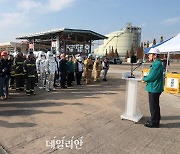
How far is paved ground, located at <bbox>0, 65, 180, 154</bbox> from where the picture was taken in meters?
4.93

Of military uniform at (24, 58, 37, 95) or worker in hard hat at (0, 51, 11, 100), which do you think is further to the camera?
military uniform at (24, 58, 37, 95)

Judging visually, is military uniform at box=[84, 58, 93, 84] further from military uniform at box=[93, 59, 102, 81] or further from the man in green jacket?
the man in green jacket

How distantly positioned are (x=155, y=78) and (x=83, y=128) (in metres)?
2.23

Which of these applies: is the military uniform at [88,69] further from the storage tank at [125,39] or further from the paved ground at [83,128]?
the storage tank at [125,39]

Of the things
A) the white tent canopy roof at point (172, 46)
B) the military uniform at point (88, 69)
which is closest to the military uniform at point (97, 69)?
the military uniform at point (88, 69)

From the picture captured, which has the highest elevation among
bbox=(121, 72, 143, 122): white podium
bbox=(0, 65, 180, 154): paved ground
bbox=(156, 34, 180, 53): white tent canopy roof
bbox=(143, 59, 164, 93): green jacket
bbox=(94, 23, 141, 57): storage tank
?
bbox=(94, 23, 141, 57): storage tank

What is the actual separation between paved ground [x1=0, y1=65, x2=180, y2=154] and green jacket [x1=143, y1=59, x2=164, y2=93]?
106cm

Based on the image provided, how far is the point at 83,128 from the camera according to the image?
20.0 feet

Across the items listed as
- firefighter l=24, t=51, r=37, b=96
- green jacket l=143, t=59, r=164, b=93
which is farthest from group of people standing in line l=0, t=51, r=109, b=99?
green jacket l=143, t=59, r=164, b=93

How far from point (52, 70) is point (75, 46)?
2931 centimetres

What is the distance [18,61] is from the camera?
1072cm

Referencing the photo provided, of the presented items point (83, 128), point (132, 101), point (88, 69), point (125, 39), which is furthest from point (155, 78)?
point (125, 39)

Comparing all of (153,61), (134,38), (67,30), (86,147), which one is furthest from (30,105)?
(134,38)

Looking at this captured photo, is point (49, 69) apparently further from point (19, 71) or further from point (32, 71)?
point (19, 71)
